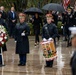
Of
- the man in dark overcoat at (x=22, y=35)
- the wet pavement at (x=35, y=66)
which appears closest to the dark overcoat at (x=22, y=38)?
the man in dark overcoat at (x=22, y=35)

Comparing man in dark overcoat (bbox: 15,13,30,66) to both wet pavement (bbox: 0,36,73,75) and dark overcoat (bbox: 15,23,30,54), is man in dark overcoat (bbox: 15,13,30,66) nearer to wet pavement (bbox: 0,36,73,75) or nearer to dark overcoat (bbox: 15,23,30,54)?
dark overcoat (bbox: 15,23,30,54)

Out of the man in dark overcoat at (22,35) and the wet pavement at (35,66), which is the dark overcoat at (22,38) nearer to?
the man in dark overcoat at (22,35)

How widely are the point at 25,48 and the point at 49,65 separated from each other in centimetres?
93

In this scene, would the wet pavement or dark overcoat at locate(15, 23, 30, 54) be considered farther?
A: dark overcoat at locate(15, 23, 30, 54)

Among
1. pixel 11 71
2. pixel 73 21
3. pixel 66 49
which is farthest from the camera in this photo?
pixel 73 21

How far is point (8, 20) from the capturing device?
2105cm

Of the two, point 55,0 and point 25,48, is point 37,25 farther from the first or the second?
point 55,0

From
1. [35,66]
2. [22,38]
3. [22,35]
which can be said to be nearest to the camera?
[22,35]

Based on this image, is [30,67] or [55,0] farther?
[55,0]

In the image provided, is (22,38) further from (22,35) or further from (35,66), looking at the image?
(35,66)

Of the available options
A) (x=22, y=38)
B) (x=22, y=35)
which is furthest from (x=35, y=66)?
(x=22, y=35)

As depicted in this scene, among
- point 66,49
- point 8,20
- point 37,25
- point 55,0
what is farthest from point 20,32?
point 55,0

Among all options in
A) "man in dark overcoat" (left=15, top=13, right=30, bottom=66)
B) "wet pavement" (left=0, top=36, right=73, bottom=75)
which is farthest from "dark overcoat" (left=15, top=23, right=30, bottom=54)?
"wet pavement" (left=0, top=36, right=73, bottom=75)

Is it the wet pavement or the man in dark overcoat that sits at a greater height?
the man in dark overcoat
